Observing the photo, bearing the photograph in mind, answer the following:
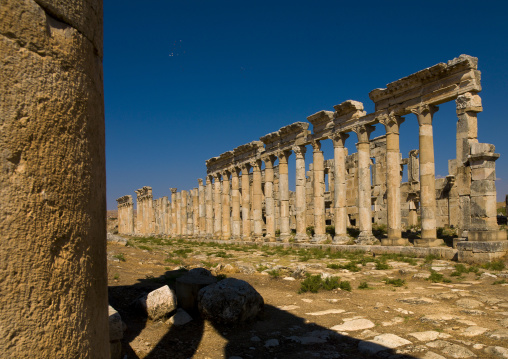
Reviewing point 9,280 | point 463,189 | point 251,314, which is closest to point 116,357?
point 251,314

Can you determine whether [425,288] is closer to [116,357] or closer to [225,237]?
[116,357]

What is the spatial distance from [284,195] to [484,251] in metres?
13.0

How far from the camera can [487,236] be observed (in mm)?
12711

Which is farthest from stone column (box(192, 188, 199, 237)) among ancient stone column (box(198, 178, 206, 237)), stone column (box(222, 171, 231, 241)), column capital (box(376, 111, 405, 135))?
column capital (box(376, 111, 405, 135))

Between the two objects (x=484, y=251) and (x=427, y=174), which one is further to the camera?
(x=427, y=174)

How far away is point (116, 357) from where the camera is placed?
4676 mm

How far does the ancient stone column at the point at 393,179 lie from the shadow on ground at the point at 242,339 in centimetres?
1108

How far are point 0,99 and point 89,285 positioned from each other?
103cm

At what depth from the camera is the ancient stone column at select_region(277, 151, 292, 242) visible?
24141mm

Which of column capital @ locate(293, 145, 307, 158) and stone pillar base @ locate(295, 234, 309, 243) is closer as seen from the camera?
stone pillar base @ locate(295, 234, 309, 243)

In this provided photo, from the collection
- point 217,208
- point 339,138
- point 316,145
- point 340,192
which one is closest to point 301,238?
point 340,192

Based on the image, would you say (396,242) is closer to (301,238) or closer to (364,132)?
(364,132)

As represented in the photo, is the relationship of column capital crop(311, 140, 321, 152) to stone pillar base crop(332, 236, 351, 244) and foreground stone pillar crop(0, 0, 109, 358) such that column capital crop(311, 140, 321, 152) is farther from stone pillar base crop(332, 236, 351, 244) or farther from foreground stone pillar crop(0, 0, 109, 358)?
foreground stone pillar crop(0, 0, 109, 358)

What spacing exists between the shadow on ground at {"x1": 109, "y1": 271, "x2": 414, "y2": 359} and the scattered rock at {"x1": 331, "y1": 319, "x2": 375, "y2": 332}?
0.21 meters
